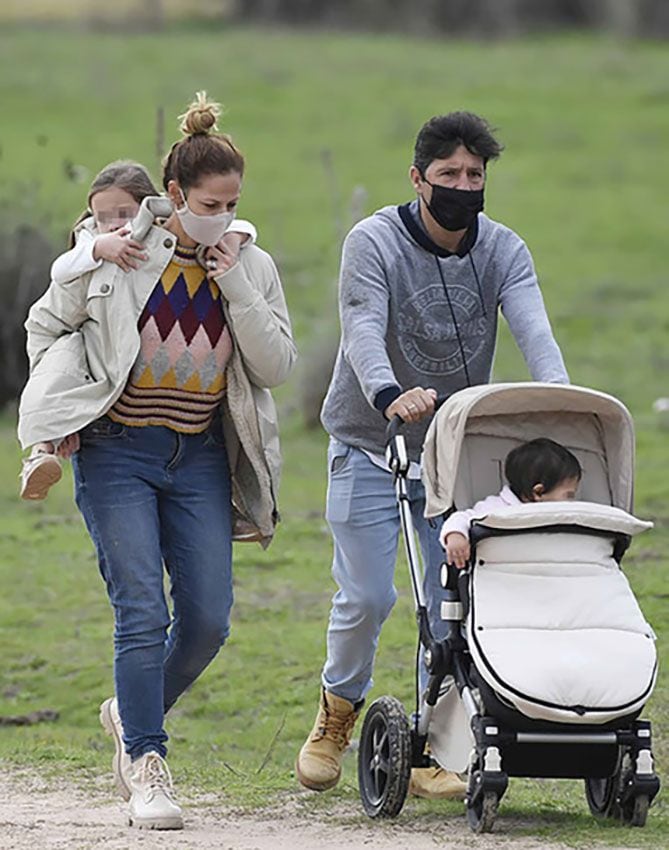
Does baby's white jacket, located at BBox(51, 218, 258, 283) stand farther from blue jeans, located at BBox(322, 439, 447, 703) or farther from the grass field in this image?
the grass field

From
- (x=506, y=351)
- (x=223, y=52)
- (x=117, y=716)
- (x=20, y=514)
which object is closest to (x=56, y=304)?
(x=117, y=716)

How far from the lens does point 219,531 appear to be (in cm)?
616

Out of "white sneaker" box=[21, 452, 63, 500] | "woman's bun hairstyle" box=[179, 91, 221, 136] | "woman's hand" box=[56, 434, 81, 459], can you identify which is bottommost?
"white sneaker" box=[21, 452, 63, 500]

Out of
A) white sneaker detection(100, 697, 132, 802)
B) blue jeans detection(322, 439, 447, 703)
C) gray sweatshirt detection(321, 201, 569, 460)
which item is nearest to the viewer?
white sneaker detection(100, 697, 132, 802)

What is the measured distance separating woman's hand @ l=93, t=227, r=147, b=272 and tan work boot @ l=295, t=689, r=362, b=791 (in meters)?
1.62

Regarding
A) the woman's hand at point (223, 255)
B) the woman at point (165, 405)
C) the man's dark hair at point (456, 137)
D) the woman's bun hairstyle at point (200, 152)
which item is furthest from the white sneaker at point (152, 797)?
the man's dark hair at point (456, 137)

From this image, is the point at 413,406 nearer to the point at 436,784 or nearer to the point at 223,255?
the point at 223,255

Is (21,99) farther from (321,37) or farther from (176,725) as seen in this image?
(176,725)

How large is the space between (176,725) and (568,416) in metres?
3.09

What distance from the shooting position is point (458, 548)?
19.0 feet

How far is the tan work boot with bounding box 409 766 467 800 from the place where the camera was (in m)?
6.51

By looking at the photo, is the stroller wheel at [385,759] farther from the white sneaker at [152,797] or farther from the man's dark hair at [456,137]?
the man's dark hair at [456,137]

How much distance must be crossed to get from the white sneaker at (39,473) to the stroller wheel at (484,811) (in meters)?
1.46

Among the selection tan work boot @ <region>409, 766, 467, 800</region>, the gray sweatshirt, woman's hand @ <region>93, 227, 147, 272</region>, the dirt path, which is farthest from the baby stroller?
woman's hand @ <region>93, 227, 147, 272</region>
